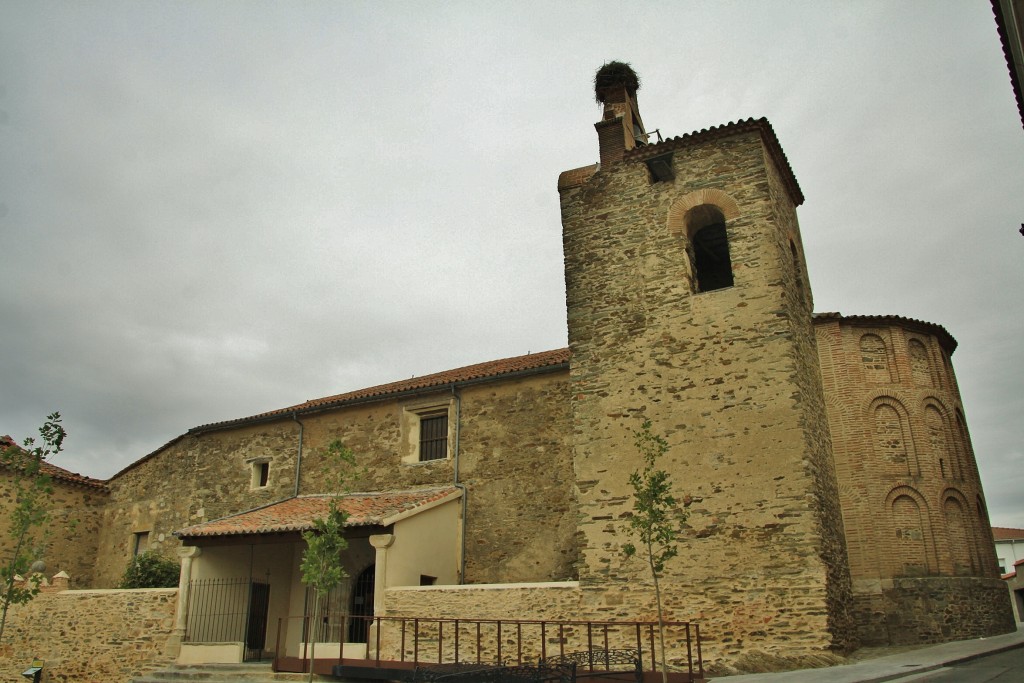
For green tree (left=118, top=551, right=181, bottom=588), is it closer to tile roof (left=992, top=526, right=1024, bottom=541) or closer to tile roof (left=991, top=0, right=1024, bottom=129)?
tile roof (left=991, top=0, right=1024, bottom=129)

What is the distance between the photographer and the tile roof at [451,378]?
56.0 ft

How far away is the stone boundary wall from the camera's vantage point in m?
16.0

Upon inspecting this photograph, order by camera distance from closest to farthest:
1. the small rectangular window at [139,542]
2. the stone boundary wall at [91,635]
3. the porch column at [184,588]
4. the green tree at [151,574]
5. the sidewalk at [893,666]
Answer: the sidewalk at [893,666], the porch column at [184,588], the stone boundary wall at [91,635], the green tree at [151,574], the small rectangular window at [139,542]

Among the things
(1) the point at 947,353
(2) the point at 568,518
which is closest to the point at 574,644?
(2) the point at 568,518

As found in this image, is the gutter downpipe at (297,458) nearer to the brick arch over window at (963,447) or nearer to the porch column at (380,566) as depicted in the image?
the porch column at (380,566)

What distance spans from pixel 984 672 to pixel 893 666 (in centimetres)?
107

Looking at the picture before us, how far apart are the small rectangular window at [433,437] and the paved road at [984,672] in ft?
34.8

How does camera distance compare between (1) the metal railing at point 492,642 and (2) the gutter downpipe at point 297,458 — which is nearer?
(1) the metal railing at point 492,642

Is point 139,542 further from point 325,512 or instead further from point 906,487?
point 906,487

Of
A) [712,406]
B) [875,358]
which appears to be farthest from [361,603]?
[875,358]

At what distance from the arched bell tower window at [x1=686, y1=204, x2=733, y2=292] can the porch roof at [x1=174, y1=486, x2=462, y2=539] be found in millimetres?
6997

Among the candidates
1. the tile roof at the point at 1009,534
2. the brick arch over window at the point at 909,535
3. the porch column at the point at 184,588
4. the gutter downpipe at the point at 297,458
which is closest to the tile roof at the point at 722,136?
the brick arch over window at the point at 909,535

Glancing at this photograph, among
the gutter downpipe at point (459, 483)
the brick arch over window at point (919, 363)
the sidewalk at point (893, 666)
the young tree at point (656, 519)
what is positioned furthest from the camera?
the gutter downpipe at point (459, 483)

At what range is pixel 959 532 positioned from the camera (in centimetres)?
1407
